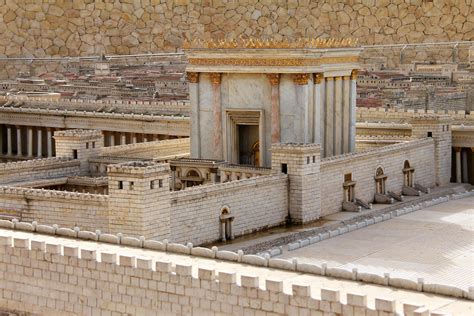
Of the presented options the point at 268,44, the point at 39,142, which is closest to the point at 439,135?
the point at 268,44

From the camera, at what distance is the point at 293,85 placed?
84.2 feet

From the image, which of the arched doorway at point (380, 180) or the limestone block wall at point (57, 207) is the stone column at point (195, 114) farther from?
the limestone block wall at point (57, 207)

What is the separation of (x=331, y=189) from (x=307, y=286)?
12280mm

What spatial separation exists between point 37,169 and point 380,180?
24.3ft

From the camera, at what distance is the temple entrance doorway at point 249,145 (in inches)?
1053

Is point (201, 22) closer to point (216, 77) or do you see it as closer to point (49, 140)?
point (49, 140)

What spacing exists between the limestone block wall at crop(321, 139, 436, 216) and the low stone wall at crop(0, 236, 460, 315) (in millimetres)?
10188

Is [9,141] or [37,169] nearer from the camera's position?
[37,169]

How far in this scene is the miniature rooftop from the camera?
25500 millimetres

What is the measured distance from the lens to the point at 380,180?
26.5 metres

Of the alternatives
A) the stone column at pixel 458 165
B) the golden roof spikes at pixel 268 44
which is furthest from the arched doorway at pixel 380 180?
the stone column at pixel 458 165

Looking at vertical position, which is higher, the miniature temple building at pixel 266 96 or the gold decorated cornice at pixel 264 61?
the gold decorated cornice at pixel 264 61

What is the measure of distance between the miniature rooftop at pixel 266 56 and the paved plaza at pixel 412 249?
4.19 metres

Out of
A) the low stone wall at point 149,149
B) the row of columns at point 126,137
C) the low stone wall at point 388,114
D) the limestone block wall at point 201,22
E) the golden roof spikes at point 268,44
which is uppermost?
the limestone block wall at point 201,22
